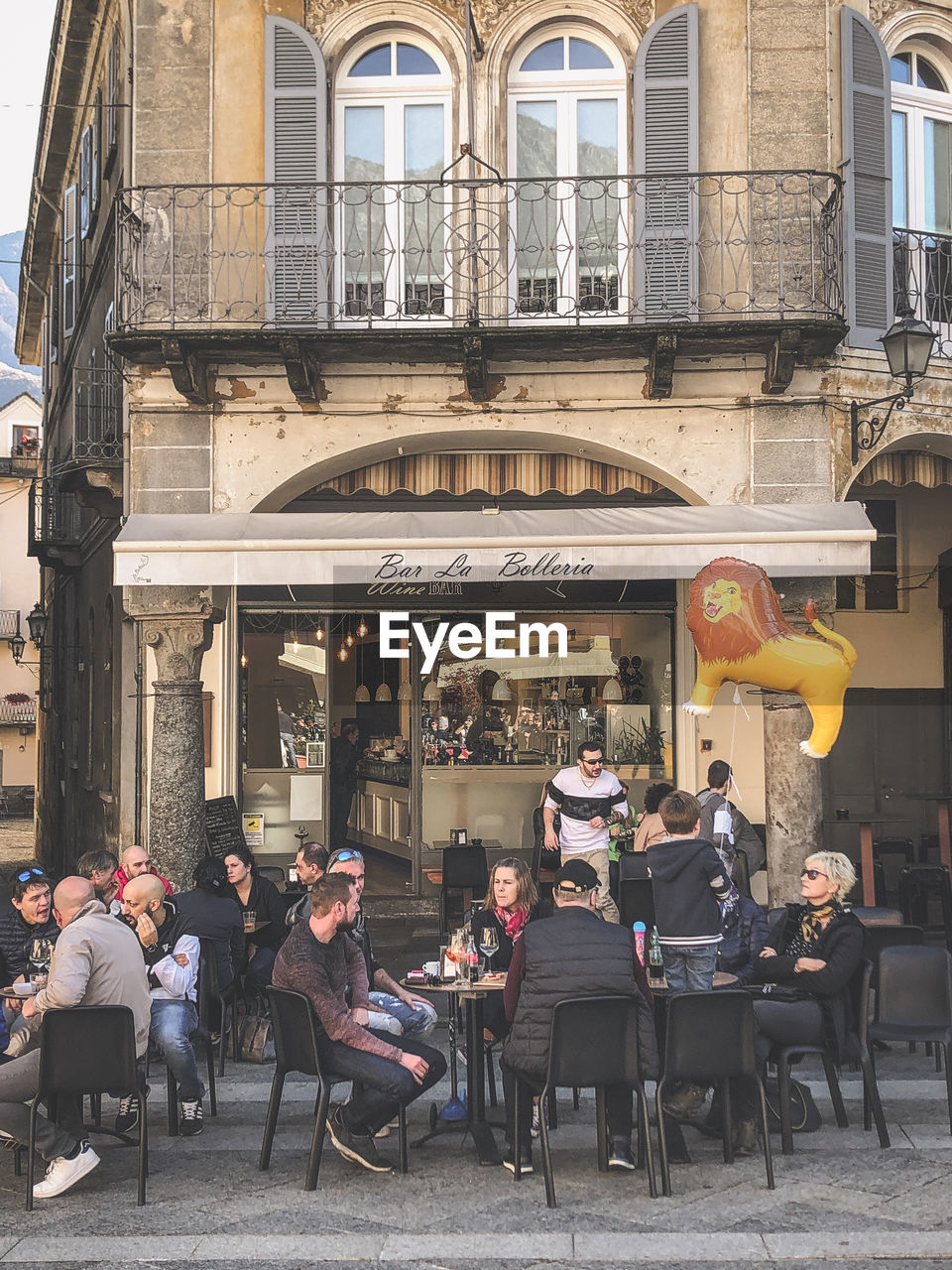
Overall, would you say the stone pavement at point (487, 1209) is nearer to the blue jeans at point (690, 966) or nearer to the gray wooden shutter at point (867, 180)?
the blue jeans at point (690, 966)

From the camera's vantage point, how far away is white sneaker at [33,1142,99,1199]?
647 cm

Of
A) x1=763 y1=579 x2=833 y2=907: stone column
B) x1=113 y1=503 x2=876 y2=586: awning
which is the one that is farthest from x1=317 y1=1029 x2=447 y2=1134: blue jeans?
x1=763 y1=579 x2=833 y2=907: stone column

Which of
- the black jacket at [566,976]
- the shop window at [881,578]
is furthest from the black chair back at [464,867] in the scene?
the black jacket at [566,976]

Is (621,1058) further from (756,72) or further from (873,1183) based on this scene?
(756,72)

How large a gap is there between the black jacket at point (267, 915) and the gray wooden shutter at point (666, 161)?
5.37 m

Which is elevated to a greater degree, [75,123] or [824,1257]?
[75,123]

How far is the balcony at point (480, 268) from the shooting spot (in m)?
11.0

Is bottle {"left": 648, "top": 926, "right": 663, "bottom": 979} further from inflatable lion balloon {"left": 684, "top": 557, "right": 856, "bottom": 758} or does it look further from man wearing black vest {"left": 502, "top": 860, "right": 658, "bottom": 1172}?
inflatable lion balloon {"left": 684, "top": 557, "right": 856, "bottom": 758}

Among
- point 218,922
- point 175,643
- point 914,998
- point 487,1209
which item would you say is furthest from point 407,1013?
point 175,643

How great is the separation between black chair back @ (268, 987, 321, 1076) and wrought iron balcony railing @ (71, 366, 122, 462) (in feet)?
23.9

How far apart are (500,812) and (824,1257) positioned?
30.0 ft

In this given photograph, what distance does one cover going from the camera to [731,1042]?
658cm

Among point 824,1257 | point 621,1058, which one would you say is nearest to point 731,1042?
point 621,1058

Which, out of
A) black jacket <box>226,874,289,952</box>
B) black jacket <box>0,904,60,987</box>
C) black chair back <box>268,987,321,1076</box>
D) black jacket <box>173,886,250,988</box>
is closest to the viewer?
black chair back <box>268,987,321,1076</box>
